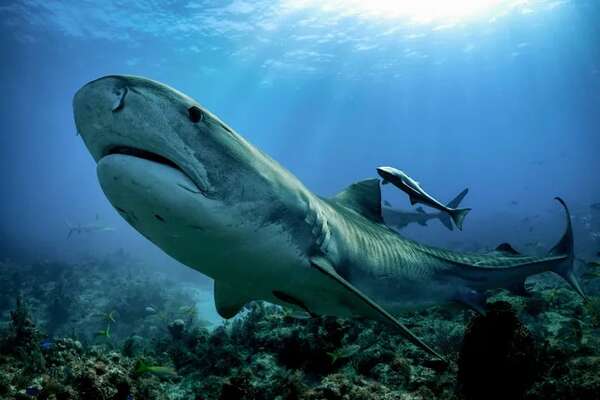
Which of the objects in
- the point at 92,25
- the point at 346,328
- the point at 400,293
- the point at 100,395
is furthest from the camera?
the point at 92,25

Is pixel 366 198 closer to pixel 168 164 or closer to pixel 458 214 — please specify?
pixel 458 214

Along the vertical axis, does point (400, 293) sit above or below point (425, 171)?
below

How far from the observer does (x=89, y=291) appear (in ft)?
67.5

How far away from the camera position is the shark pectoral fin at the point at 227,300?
4.15m

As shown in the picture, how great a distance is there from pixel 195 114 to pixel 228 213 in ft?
2.11

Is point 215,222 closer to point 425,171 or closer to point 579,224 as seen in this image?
point 579,224

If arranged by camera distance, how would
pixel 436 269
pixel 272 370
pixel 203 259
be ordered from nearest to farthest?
pixel 203 259, pixel 436 269, pixel 272 370

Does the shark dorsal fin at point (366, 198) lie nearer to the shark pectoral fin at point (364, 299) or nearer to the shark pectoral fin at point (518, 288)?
the shark pectoral fin at point (364, 299)

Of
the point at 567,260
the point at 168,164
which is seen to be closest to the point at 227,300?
the point at 168,164

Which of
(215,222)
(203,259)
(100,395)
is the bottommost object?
(100,395)

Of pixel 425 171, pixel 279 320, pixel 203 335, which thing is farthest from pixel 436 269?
pixel 425 171

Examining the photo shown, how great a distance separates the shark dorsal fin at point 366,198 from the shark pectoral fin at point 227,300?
1.81 meters

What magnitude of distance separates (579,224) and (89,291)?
4359cm

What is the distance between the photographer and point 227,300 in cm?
434
